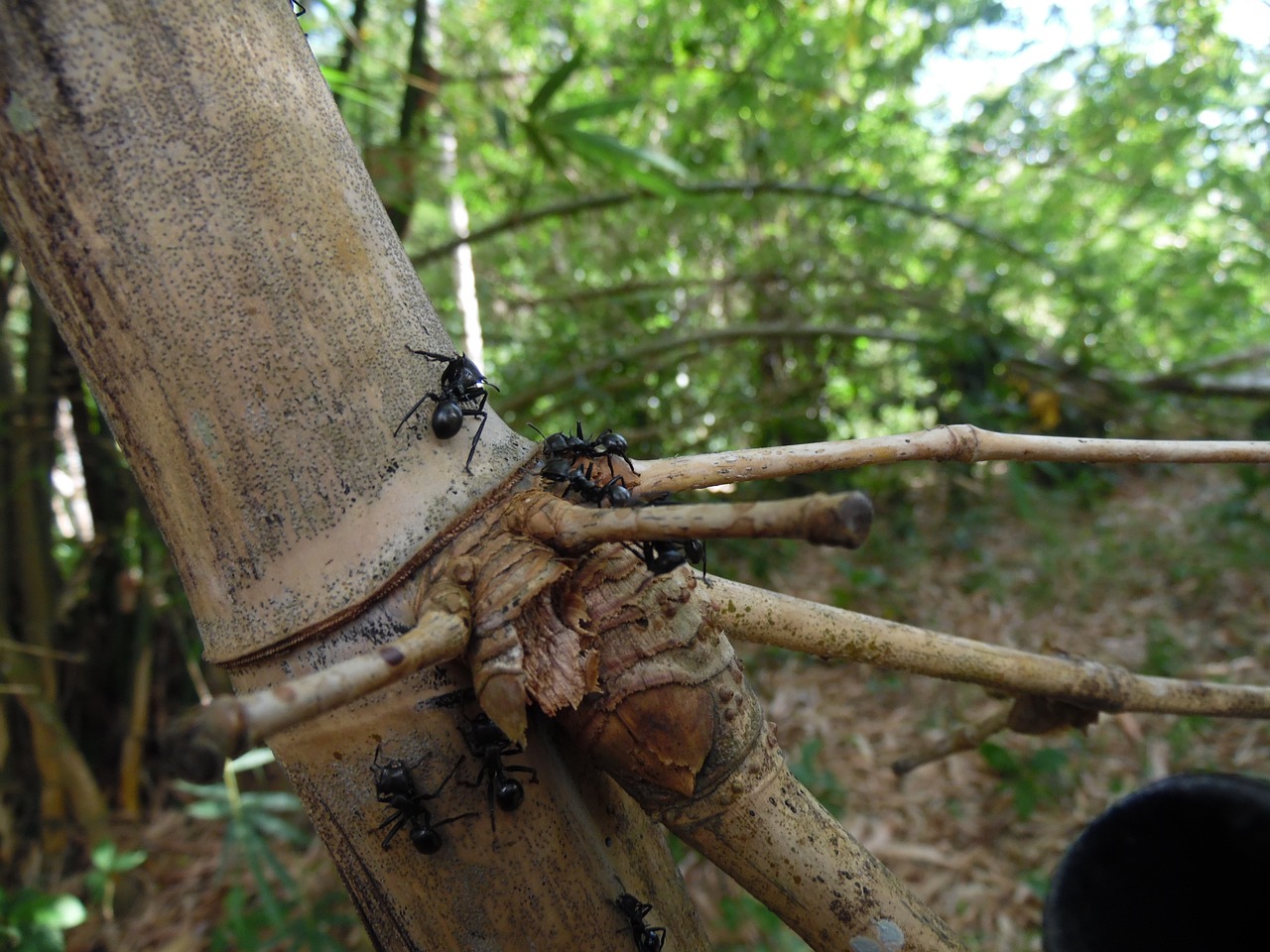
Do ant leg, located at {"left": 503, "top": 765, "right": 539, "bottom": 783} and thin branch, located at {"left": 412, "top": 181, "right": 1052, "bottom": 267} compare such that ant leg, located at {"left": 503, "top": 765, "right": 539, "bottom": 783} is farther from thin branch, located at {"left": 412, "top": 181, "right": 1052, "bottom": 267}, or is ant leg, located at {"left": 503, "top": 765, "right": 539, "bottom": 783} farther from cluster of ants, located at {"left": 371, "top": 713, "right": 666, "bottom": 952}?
thin branch, located at {"left": 412, "top": 181, "right": 1052, "bottom": 267}

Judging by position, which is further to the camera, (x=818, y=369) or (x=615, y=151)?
(x=818, y=369)

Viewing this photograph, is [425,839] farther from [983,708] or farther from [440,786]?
[983,708]

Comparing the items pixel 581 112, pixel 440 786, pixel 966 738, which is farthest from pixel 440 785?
pixel 581 112

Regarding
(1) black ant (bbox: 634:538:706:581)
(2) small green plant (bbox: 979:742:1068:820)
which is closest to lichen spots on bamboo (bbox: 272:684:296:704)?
(1) black ant (bbox: 634:538:706:581)

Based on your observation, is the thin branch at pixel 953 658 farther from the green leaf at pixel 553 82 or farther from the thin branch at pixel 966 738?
the green leaf at pixel 553 82

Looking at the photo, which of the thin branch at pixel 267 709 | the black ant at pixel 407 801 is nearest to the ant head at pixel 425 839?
the black ant at pixel 407 801

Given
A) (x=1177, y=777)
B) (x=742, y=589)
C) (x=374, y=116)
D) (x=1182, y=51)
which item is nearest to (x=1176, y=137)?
(x=1182, y=51)
